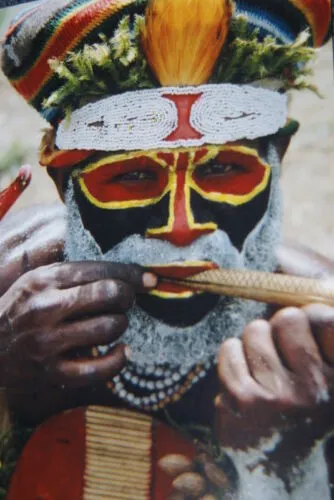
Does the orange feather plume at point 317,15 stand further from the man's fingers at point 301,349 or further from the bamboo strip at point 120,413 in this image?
the bamboo strip at point 120,413

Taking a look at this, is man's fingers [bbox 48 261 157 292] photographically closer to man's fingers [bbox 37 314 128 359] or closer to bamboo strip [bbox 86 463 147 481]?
man's fingers [bbox 37 314 128 359]

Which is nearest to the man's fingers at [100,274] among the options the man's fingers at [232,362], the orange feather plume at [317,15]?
the man's fingers at [232,362]

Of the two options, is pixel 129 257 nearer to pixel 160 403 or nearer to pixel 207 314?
pixel 207 314

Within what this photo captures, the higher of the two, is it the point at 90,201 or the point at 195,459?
the point at 90,201

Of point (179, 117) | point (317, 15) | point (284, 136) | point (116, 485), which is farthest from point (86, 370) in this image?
point (317, 15)

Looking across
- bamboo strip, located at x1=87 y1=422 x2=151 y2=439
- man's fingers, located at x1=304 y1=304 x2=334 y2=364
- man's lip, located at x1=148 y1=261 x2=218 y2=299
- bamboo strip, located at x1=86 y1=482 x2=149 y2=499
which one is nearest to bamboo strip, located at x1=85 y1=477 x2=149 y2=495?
bamboo strip, located at x1=86 y1=482 x2=149 y2=499

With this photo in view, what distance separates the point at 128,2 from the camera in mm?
2098

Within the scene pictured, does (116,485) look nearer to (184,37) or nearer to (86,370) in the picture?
(86,370)

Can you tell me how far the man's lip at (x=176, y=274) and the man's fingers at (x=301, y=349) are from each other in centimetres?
25

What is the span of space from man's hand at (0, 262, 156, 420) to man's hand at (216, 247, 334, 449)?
0.31 metres

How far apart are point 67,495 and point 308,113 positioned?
46.9 inches

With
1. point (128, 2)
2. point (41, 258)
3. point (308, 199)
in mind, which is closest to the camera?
point (128, 2)

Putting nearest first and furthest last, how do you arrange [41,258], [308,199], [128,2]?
[128,2], [308,199], [41,258]

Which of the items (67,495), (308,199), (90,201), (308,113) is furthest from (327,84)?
(67,495)
